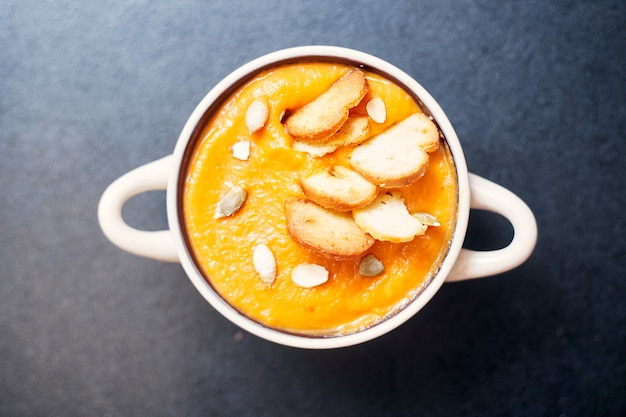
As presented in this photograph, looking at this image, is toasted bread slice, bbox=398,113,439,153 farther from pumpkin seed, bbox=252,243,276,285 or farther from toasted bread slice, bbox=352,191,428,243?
pumpkin seed, bbox=252,243,276,285

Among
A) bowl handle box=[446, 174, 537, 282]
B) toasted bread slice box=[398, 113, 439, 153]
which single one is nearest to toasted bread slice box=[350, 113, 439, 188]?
toasted bread slice box=[398, 113, 439, 153]

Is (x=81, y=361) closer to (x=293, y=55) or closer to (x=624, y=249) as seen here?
(x=293, y=55)

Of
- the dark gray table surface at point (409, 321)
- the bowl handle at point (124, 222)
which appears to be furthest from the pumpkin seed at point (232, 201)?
the dark gray table surface at point (409, 321)

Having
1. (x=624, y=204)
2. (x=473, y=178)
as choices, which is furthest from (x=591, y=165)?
(x=473, y=178)

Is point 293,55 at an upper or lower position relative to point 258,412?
upper

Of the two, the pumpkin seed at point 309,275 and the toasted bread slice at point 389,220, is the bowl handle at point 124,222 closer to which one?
the pumpkin seed at point 309,275

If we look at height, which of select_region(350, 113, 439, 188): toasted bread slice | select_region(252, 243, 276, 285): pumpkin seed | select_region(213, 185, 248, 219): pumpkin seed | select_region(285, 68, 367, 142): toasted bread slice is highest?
select_region(285, 68, 367, 142): toasted bread slice

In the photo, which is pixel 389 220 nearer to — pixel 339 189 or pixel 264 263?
pixel 339 189
